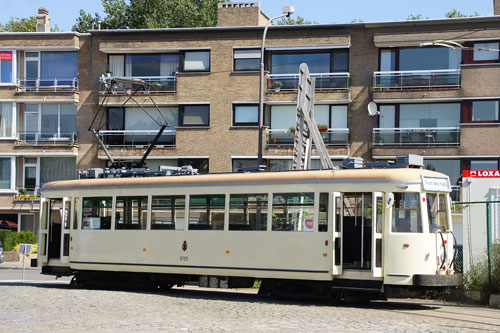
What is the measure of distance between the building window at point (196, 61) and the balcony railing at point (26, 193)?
1053 centimetres

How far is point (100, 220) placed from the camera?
72.4ft

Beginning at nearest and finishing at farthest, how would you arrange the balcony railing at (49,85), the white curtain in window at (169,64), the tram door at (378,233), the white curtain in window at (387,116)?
the tram door at (378,233)
the white curtain in window at (387,116)
the white curtain in window at (169,64)
the balcony railing at (49,85)

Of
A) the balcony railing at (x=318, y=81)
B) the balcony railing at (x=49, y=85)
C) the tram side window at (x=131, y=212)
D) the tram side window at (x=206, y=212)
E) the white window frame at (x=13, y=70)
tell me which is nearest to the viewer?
the tram side window at (x=206, y=212)

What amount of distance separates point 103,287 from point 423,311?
9.27 m

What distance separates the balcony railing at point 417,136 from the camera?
39.4 metres

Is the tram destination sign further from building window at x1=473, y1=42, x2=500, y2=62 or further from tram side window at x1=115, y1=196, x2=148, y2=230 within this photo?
building window at x1=473, y1=42, x2=500, y2=62

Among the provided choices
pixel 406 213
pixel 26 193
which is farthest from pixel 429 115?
pixel 406 213

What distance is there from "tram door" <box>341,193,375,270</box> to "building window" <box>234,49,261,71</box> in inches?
948

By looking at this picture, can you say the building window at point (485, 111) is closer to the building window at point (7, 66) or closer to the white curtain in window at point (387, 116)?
the white curtain in window at point (387, 116)

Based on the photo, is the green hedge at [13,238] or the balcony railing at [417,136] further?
the green hedge at [13,238]

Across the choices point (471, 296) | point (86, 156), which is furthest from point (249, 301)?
point (86, 156)

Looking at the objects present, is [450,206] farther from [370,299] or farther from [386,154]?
[386,154]

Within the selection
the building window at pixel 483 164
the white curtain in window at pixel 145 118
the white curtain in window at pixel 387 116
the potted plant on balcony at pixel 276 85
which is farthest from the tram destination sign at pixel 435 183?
the white curtain in window at pixel 145 118

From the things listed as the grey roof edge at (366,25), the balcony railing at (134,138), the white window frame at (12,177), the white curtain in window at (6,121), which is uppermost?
the grey roof edge at (366,25)
